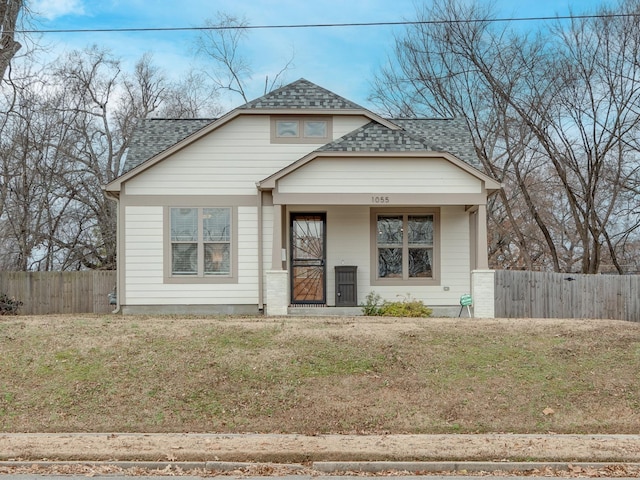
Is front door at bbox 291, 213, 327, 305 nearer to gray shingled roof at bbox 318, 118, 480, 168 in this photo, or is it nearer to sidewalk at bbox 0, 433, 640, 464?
gray shingled roof at bbox 318, 118, 480, 168

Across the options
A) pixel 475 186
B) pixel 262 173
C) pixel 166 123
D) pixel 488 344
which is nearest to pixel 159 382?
pixel 488 344

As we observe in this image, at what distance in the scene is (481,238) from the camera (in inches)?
655

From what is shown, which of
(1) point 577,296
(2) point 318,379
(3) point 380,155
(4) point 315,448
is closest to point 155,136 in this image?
(3) point 380,155

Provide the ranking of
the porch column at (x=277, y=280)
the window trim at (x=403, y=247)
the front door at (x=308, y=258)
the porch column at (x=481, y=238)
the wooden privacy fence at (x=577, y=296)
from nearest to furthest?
the porch column at (x=277, y=280)
the porch column at (x=481, y=238)
the window trim at (x=403, y=247)
the front door at (x=308, y=258)
the wooden privacy fence at (x=577, y=296)

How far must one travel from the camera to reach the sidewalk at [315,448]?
7.37 metres

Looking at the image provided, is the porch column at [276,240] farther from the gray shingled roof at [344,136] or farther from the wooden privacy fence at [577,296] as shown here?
the wooden privacy fence at [577,296]

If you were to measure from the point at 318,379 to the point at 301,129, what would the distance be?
9.38 m

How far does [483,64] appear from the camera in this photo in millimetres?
27875

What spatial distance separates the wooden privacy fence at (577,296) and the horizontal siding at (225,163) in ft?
30.2

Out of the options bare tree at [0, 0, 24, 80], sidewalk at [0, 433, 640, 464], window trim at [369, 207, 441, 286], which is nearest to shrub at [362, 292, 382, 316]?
window trim at [369, 207, 441, 286]

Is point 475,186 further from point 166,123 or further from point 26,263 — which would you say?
point 26,263

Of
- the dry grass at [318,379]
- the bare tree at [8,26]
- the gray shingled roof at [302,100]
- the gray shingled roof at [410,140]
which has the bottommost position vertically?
the dry grass at [318,379]

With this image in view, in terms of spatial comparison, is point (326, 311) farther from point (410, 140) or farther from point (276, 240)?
point (410, 140)

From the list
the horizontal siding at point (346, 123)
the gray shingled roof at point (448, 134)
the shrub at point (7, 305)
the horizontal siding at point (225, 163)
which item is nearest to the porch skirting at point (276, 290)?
the horizontal siding at point (225, 163)
